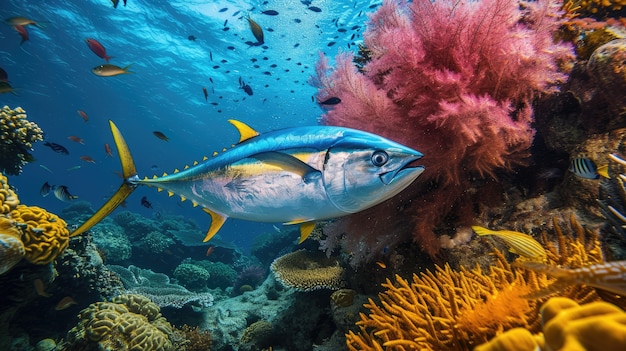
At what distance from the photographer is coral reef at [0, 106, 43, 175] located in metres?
5.90

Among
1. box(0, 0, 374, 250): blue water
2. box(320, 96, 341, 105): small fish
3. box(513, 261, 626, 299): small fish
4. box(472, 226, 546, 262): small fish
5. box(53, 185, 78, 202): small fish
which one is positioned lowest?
box(0, 0, 374, 250): blue water

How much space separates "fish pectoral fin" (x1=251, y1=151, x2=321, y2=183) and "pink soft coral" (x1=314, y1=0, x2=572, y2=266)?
5.01 ft

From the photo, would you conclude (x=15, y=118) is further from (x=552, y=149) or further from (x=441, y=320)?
(x=552, y=149)

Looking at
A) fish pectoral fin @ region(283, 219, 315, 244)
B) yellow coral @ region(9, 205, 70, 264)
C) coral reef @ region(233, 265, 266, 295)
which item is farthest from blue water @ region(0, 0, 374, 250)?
fish pectoral fin @ region(283, 219, 315, 244)

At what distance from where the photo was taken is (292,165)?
5.21 feet

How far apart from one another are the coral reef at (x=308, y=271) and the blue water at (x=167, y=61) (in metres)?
8.11

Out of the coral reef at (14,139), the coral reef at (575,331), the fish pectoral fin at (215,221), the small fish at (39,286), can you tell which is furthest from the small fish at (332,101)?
the coral reef at (14,139)

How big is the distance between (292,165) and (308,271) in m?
4.80

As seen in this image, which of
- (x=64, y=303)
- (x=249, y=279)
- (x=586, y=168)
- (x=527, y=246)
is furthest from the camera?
(x=249, y=279)

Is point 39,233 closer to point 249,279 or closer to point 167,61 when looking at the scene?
point 249,279

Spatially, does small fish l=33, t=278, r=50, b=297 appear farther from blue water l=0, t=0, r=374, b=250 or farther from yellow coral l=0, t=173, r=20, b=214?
blue water l=0, t=0, r=374, b=250

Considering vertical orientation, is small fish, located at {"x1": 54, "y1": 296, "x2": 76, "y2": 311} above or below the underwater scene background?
below

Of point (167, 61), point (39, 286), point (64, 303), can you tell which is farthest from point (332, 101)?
point (167, 61)

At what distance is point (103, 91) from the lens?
150 feet
